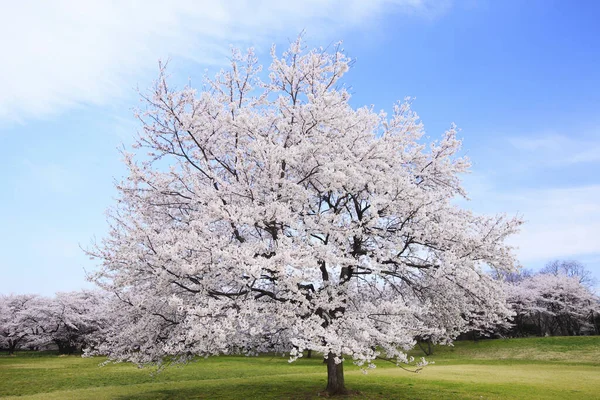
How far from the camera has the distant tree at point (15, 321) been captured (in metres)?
65.9

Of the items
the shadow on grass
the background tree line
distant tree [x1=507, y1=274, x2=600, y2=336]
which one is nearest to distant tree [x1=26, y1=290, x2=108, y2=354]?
the background tree line

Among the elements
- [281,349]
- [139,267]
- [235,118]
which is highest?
[235,118]

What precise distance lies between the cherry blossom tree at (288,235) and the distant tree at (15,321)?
59.7 metres

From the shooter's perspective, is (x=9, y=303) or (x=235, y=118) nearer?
(x=235, y=118)

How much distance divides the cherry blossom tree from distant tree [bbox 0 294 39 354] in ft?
196

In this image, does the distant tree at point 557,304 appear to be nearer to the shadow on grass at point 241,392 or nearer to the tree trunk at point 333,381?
the shadow on grass at point 241,392

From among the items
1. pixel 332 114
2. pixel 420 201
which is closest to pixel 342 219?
pixel 420 201

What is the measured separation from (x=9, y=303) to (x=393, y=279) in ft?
255

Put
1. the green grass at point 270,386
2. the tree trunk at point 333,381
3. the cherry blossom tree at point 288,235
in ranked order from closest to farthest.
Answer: the cherry blossom tree at point 288,235 → the tree trunk at point 333,381 → the green grass at point 270,386

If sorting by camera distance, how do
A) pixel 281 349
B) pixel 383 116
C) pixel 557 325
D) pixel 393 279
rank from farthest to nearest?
pixel 557 325 → pixel 383 116 → pixel 393 279 → pixel 281 349

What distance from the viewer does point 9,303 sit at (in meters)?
74.1

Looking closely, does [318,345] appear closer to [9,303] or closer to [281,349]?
[281,349]

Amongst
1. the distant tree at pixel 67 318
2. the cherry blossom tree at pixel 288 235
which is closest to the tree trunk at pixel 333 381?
the cherry blossom tree at pixel 288 235

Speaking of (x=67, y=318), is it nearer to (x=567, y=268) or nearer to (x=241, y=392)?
(x=241, y=392)
